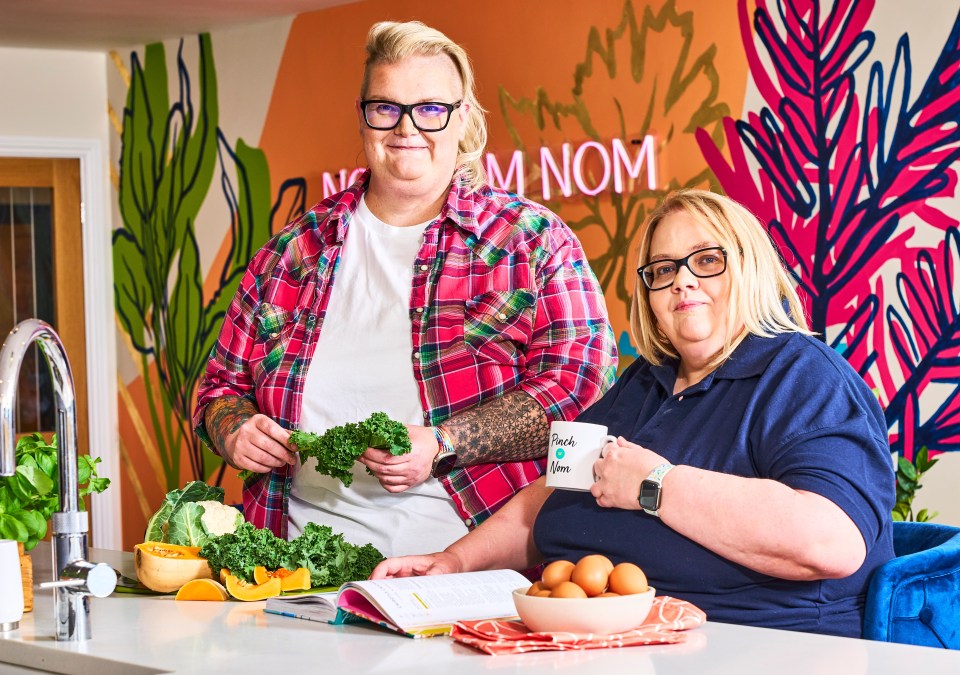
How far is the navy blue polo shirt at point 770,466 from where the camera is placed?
73.1 inches

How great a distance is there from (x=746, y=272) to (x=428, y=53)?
2.93 ft

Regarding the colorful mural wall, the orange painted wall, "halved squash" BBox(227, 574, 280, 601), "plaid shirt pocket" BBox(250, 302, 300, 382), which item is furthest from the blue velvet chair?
the orange painted wall

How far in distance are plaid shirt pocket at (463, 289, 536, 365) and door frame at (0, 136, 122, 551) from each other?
477 centimetres

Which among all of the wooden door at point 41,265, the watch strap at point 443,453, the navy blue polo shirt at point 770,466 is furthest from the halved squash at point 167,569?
the wooden door at point 41,265

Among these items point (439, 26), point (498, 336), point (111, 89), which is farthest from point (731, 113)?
point (111, 89)

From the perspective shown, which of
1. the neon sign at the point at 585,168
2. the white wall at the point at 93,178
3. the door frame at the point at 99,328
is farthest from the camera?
the door frame at the point at 99,328

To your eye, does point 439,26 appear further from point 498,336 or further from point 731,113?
point 498,336

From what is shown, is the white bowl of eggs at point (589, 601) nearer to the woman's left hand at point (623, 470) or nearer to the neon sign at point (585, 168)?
the woman's left hand at point (623, 470)

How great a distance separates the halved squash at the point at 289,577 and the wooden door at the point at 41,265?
486 cm

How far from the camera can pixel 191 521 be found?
7.53 feet

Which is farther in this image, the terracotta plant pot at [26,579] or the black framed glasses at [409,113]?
the black framed glasses at [409,113]

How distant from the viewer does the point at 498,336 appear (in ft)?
8.39

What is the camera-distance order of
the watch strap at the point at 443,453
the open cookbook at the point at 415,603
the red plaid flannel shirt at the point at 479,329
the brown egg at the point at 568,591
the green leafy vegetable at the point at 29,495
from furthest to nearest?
the red plaid flannel shirt at the point at 479,329 → the watch strap at the point at 443,453 → the green leafy vegetable at the point at 29,495 → the open cookbook at the point at 415,603 → the brown egg at the point at 568,591

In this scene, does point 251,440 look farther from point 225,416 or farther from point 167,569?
point 167,569
